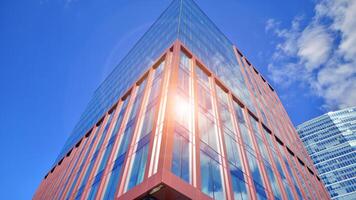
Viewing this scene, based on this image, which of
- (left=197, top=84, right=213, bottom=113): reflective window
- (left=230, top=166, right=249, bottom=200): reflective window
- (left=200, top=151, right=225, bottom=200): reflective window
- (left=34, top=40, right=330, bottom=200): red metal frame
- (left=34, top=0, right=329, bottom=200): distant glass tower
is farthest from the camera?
(left=197, top=84, right=213, bottom=113): reflective window

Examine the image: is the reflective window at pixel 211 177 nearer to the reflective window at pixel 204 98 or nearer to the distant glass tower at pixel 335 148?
the reflective window at pixel 204 98

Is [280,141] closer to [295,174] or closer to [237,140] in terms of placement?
[295,174]

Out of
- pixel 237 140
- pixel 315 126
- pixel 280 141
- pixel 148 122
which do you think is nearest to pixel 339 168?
pixel 315 126

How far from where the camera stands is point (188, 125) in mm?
18422

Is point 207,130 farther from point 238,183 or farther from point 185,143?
point 238,183

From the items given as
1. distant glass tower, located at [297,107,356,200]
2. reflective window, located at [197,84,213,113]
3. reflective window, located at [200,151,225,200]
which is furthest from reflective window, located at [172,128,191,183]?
distant glass tower, located at [297,107,356,200]

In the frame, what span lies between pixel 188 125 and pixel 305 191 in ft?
80.4

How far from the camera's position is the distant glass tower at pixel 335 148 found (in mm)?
130000

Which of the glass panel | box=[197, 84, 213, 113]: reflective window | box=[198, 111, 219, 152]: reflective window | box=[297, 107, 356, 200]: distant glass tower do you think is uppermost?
box=[297, 107, 356, 200]: distant glass tower

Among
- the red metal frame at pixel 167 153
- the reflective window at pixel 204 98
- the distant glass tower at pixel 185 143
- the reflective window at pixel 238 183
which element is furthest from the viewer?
the reflective window at pixel 204 98

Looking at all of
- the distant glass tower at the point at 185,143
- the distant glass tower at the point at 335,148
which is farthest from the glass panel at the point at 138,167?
the distant glass tower at the point at 335,148

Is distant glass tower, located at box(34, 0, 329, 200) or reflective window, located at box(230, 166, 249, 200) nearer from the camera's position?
distant glass tower, located at box(34, 0, 329, 200)

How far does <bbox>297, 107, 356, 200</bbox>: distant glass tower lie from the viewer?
13000 cm

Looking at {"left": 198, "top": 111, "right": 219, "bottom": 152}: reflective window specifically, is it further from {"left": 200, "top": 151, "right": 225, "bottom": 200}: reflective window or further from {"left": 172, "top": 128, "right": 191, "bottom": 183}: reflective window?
{"left": 172, "top": 128, "right": 191, "bottom": 183}: reflective window
